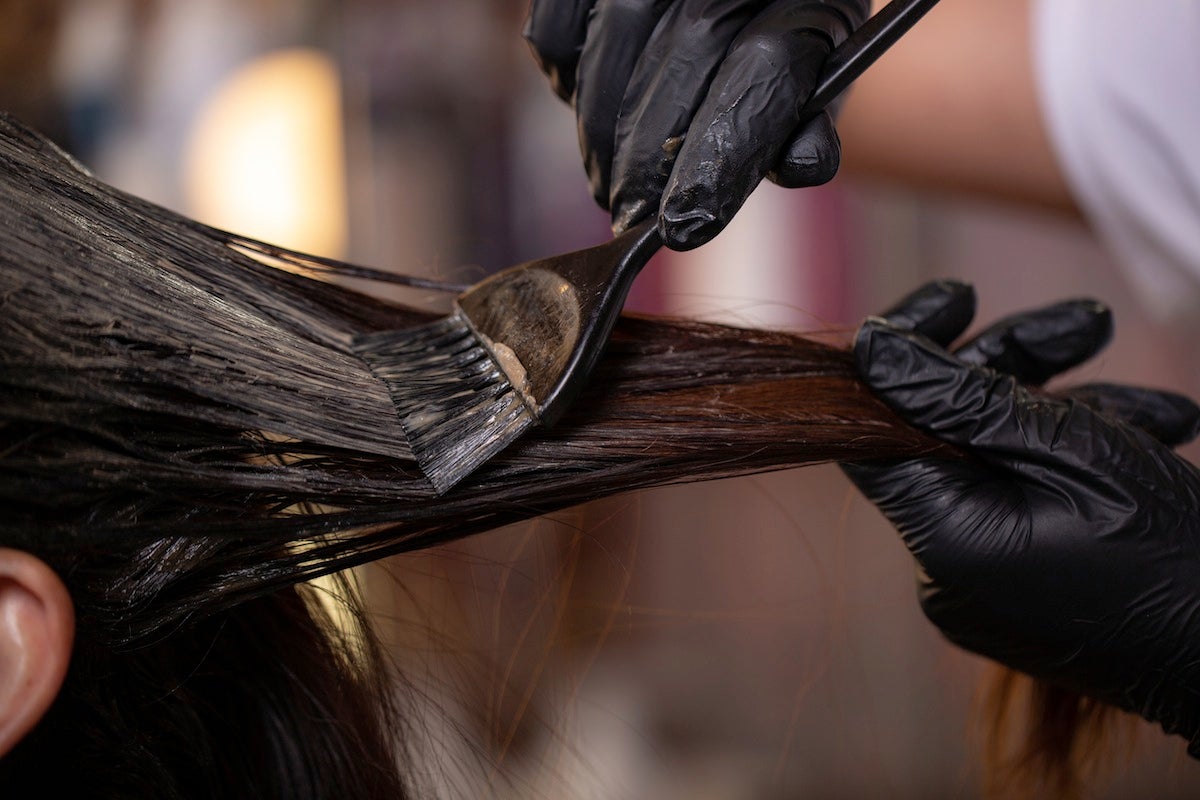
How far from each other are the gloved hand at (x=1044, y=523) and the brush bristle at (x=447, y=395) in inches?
11.2

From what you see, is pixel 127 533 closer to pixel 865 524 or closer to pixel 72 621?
pixel 72 621

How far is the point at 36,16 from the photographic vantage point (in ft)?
8.18

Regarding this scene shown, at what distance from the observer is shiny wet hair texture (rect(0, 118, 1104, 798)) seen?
0.52 meters

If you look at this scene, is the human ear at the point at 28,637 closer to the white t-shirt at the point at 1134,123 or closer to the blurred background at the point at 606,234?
the white t-shirt at the point at 1134,123

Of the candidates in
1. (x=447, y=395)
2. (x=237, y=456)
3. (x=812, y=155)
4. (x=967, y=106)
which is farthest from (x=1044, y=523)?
(x=967, y=106)

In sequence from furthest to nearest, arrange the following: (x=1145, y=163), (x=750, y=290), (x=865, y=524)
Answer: (x=750, y=290), (x=865, y=524), (x=1145, y=163)

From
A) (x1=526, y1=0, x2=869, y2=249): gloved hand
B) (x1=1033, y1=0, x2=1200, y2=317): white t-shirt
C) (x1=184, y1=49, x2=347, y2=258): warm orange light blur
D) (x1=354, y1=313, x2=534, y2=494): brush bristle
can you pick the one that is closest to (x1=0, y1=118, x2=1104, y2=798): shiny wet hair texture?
(x1=354, y1=313, x2=534, y2=494): brush bristle

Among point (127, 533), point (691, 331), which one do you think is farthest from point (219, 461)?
point (691, 331)

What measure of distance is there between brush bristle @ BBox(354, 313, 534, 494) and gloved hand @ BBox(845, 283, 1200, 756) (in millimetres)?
283

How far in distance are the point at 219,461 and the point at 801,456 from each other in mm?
372

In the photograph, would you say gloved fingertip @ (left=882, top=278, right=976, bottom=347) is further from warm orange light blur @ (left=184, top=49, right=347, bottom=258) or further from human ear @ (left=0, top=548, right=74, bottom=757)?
warm orange light blur @ (left=184, top=49, right=347, bottom=258)

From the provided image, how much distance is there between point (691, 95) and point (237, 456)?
0.41 m

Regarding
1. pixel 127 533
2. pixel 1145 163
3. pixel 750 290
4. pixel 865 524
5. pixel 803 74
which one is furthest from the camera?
pixel 750 290

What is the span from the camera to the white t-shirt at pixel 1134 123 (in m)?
1.11
